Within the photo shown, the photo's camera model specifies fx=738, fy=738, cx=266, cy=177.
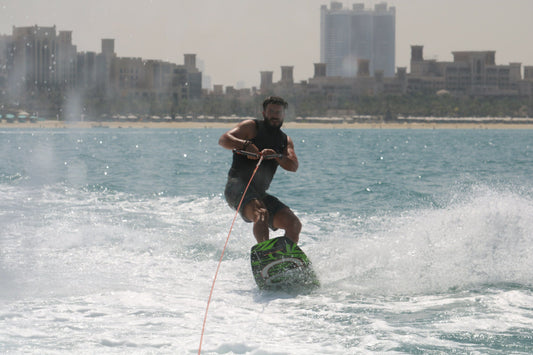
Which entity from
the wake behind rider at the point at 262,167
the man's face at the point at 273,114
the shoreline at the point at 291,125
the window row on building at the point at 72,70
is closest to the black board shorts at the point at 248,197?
the wake behind rider at the point at 262,167

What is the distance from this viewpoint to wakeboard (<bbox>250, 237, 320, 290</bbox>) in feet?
17.5

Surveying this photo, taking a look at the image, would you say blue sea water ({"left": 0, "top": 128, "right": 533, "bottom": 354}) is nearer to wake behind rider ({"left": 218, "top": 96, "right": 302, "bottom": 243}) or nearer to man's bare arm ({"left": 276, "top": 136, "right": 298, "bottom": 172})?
wake behind rider ({"left": 218, "top": 96, "right": 302, "bottom": 243})

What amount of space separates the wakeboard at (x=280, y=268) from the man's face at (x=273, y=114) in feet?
3.38

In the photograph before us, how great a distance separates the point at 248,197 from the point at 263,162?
342mm

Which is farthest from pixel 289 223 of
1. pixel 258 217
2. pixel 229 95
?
pixel 229 95

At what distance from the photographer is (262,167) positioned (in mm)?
6012

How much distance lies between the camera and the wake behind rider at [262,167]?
5.78 m

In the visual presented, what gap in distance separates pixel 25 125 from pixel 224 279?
123474 millimetres

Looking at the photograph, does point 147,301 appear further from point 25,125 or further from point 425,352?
point 25,125

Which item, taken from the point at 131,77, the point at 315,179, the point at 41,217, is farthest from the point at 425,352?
the point at 131,77

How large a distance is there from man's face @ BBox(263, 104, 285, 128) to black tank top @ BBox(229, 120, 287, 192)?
7 cm

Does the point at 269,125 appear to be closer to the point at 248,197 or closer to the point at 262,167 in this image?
the point at 262,167

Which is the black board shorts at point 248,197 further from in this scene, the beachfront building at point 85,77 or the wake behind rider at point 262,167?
the beachfront building at point 85,77

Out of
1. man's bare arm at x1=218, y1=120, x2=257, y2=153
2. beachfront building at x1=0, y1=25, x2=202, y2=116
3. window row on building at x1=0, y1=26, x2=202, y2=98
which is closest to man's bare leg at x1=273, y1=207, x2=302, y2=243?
man's bare arm at x1=218, y1=120, x2=257, y2=153
